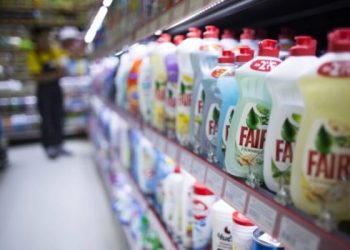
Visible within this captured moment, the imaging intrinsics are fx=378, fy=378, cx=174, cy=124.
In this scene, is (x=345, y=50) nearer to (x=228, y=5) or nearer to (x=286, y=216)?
(x=286, y=216)

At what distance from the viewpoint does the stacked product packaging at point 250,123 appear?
0.57 meters

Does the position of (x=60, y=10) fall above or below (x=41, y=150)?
above

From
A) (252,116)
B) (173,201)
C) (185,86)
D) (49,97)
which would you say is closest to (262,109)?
(252,116)

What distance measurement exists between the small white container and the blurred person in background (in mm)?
4635

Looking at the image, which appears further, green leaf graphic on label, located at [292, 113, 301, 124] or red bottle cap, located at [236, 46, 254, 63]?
red bottle cap, located at [236, 46, 254, 63]

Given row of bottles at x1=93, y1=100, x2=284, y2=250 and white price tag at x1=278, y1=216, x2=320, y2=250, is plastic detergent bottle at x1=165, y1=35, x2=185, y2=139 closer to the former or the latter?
row of bottles at x1=93, y1=100, x2=284, y2=250

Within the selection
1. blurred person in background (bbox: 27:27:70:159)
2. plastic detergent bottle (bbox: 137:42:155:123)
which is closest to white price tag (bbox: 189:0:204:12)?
plastic detergent bottle (bbox: 137:42:155:123)

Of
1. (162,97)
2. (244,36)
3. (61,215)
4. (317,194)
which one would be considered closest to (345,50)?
(317,194)

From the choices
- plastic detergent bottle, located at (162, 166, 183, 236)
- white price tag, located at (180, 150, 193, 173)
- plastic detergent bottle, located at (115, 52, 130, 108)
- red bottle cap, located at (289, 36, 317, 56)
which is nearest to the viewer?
red bottle cap, located at (289, 36, 317, 56)

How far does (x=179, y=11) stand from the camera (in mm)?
1181

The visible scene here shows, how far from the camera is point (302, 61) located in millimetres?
646

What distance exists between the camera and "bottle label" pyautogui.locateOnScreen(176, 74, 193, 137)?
1226 mm

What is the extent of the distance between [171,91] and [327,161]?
0.90 meters

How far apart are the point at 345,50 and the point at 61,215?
122 inches
